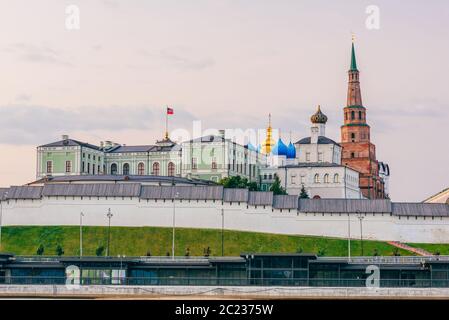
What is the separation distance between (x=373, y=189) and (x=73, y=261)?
89062 millimetres

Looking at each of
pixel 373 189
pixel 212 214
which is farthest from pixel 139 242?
pixel 373 189

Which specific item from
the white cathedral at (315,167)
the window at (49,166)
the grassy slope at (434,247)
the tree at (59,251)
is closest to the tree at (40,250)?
the tree at (59,251)

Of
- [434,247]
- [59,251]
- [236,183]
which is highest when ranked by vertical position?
[236,183]

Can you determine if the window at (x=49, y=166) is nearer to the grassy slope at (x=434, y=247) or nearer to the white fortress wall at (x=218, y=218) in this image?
the white fortress wall at (x=218, y=218)

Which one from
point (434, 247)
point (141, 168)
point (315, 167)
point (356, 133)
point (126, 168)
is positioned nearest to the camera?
point (434, 247)

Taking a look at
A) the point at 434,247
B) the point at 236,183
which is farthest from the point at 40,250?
the point at 434,247

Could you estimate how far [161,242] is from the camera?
317 ft

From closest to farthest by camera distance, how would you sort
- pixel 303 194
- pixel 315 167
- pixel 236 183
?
pixel 236 183
pixel 303 194
pixel 315 167

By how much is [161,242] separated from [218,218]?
8.09m

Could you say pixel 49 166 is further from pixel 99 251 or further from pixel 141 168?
pixel 99 251

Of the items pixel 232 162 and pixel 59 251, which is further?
pixel 232 162

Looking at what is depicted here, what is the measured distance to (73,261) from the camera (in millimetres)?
68188

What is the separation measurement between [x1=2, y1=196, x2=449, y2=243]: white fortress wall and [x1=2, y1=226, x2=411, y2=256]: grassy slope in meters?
1.25
